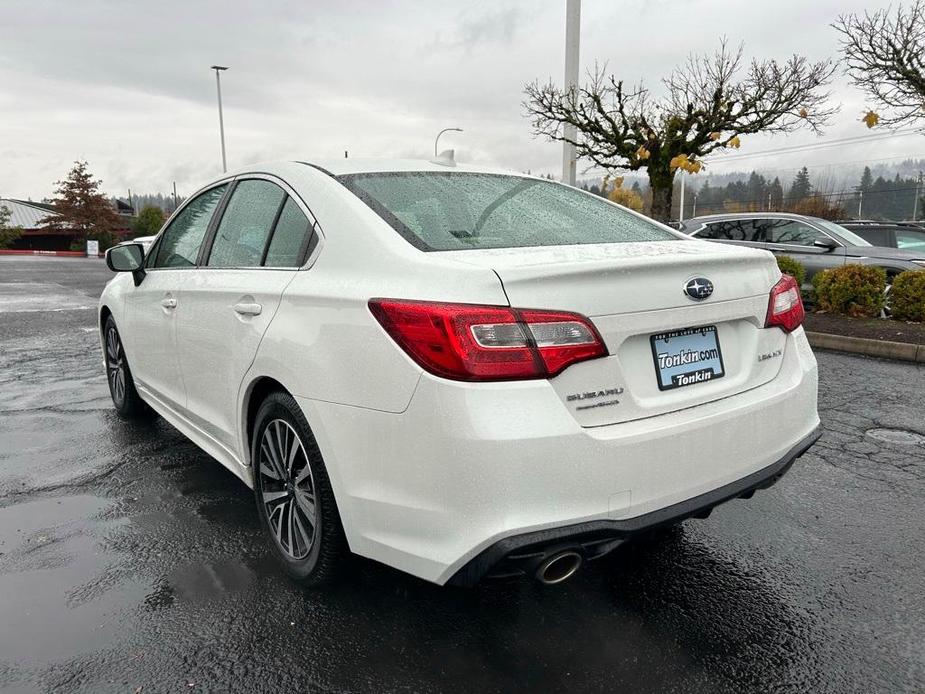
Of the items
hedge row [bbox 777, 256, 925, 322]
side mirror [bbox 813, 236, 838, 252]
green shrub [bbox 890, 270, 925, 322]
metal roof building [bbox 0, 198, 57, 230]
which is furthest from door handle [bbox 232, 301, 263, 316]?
metal roof building [bbox 0, 198, 57, 230]

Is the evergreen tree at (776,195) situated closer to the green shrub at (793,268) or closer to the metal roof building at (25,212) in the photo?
the green shrub at (793,268)

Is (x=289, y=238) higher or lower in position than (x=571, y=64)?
lower

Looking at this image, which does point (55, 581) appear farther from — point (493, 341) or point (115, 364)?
point (115, 364)

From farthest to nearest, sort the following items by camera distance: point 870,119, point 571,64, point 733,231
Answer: point 870,119 → point 571,64 → point 733,231

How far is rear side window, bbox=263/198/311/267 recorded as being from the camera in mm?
2695

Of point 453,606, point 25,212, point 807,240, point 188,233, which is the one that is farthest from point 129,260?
point 25,212

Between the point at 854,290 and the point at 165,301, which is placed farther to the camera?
the point at 854,290

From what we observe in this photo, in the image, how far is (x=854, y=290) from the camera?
9445mm

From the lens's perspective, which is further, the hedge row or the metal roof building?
the metal roof building

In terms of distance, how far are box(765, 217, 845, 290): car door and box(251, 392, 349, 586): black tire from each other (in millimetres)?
9803

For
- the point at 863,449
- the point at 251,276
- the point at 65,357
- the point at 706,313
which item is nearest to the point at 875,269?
the point at 863,449

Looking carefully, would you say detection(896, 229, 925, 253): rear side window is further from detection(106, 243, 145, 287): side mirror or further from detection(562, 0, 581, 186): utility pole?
detection(106, 243, 145, 287): side mirror

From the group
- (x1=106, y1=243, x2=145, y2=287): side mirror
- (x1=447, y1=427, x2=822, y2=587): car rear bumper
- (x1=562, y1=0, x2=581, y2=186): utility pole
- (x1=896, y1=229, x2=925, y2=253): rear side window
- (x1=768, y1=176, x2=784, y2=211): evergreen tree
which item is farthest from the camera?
(x1=768, y1=176, x2=784, y2=211): evergreen tree

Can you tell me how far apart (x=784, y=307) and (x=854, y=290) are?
7.88 meters
